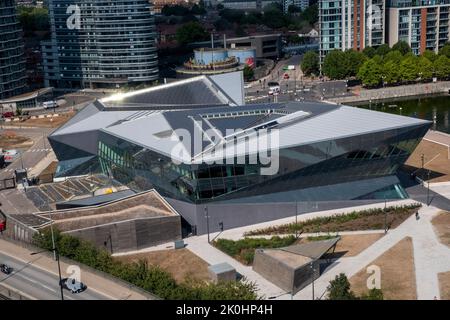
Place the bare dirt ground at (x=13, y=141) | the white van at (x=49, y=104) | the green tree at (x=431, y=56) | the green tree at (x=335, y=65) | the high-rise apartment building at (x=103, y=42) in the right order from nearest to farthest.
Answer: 1. the bare dirt ground at (x=13, y=141)
2. the white van at (x=49, y=104)
3. the green tree at (x=431, y=56)
4. the green tree at (x=335, y=65)
5. the high-rise apartment building at (x=103, y=42)

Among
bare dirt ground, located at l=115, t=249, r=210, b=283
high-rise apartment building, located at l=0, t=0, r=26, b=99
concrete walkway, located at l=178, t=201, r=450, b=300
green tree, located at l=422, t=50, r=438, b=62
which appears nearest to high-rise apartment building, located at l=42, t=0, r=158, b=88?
high-rise apartment building, located at l=0, t=0, r=26, b=99

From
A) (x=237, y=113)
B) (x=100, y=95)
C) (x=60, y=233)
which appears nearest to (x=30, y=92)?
(x=100, y=95)

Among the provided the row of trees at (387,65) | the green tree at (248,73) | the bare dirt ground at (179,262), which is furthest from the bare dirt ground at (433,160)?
the green tree at (248,73)

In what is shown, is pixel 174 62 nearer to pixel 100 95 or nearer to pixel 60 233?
pixel 100 95

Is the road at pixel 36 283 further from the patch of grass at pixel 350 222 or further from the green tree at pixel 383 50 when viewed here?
the green tree at pixel 383 50

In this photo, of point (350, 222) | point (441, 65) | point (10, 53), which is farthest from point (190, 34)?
point (350, 222)
